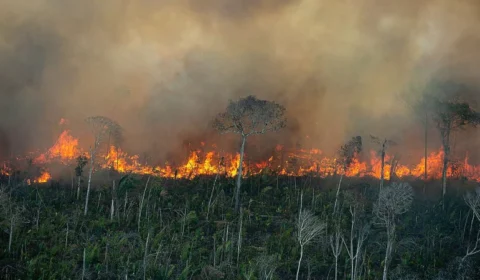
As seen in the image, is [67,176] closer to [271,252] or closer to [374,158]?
[271,252]

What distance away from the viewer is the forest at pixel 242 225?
1625 inches

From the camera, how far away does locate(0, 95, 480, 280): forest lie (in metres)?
41.3

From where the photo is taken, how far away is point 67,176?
68125mm

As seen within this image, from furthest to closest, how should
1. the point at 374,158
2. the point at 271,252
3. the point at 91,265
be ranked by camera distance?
the point at 374,158 → the point at 271,252 → the point at 91,265

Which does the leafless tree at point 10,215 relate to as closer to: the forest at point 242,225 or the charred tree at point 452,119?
the forest at point 242,225

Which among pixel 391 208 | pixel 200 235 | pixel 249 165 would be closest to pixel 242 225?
pixel 200 235

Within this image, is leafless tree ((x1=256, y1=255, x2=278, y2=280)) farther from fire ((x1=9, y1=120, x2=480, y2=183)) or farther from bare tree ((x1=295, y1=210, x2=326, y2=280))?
fire ((x1=9, y1=120, x2=480, y2=183))

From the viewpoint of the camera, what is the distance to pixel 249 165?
248 ft

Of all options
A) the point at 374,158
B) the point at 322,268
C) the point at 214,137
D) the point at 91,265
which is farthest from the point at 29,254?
the point at 374,158

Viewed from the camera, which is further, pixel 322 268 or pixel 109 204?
pixel 109 204

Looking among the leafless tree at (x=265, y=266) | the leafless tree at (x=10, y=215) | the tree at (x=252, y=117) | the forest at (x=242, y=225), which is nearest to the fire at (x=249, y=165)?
the forest at (x=242, y=225)

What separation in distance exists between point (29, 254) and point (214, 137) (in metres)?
42.7

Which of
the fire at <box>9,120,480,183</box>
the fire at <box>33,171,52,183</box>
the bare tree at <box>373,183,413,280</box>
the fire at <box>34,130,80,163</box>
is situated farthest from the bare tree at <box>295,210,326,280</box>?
the fire at <box>34,130,80,163</box>

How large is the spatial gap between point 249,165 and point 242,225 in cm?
2366
